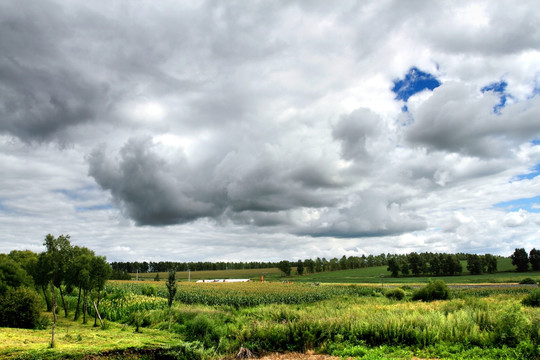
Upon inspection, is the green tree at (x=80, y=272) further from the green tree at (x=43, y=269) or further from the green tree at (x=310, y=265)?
the green tree at (x=310, y=265)

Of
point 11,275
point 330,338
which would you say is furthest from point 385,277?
point 11,275

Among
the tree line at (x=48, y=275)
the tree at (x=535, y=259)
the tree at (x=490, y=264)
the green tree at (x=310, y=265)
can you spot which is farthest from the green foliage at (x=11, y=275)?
the tree at (x=535, y=259)

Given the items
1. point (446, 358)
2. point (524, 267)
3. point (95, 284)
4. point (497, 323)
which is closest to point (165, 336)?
point (95, 284)

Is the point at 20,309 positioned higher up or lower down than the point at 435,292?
higher up

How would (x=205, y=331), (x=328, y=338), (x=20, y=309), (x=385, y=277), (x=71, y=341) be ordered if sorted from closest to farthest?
1. (x=71, y=341)
2. (x=328, y=338)
3. (x=20, y=309)
4. (x=205, y=331)
5. (x=385, y=277)

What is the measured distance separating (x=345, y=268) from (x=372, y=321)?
17776 cm

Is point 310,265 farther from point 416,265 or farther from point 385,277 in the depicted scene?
point 416,265

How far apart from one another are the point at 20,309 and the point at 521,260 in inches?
6144

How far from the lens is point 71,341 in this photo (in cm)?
1744

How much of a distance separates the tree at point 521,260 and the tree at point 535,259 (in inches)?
71.2

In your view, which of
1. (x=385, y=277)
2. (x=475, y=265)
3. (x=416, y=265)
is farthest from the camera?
(x=416, y=265)

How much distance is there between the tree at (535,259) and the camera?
127 meters

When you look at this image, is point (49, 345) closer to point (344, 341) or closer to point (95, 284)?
point (95, 284)

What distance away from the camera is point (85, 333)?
66.4 feet
